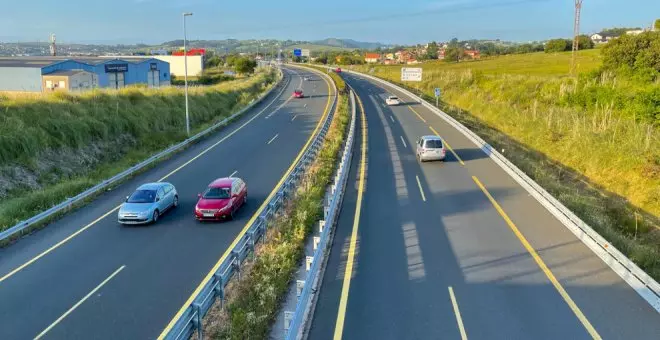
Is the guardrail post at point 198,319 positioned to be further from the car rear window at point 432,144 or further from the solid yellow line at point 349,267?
the car rear window at point 432,144

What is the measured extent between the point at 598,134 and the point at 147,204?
28.1m

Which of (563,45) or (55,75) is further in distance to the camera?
(563,45)

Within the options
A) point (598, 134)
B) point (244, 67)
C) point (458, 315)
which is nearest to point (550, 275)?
point (458, 315)

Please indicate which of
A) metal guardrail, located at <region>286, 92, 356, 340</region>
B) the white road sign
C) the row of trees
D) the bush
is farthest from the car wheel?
the row of trees

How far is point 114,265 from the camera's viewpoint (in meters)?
14.5

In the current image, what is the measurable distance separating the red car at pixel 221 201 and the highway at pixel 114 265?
0.34 metres

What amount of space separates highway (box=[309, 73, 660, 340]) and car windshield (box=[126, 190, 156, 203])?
7137mm

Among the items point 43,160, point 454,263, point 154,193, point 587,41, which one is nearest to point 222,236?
point 154,193

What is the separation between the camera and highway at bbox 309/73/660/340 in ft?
34.7

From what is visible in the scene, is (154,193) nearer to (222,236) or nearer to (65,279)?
(222,236)

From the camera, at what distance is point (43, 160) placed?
25.0 metres

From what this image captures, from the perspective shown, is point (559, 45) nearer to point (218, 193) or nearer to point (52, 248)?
point (218, 193)

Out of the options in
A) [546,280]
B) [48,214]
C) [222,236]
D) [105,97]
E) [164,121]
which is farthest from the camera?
[164,121]

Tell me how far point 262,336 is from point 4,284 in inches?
317
